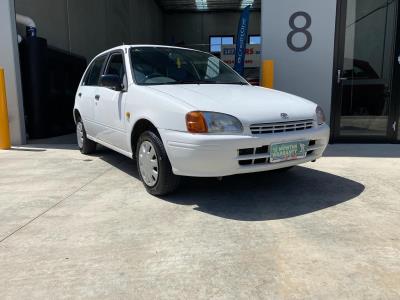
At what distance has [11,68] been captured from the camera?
22.4 feet

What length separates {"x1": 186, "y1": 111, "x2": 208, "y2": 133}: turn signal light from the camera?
309cm

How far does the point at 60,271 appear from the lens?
2293 millimetres

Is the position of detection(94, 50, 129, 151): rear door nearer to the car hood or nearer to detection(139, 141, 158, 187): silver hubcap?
detection(139, 141, 158, 187): silver hubcap

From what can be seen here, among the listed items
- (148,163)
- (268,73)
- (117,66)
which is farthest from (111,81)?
(268,73)

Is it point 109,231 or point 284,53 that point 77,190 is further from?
point 284,53

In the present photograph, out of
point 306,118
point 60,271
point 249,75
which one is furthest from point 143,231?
point 249,75

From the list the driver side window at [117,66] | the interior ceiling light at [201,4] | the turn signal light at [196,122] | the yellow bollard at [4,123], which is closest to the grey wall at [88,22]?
the yellow bollard at [4,123]

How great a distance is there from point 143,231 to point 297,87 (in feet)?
15.7

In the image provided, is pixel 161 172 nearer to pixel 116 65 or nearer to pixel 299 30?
pixel 116 65

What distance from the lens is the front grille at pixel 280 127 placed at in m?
3.20

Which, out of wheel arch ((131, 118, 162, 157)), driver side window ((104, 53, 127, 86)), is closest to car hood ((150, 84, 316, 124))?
wheel arch ((131, 118, 162, 157))

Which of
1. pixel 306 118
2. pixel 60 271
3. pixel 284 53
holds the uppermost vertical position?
pixel 284 53

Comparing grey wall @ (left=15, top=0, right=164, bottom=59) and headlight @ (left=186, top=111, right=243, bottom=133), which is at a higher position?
grey wall @ (left=15, top=0, right=164, bottom=59)

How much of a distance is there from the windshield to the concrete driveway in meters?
1.16
